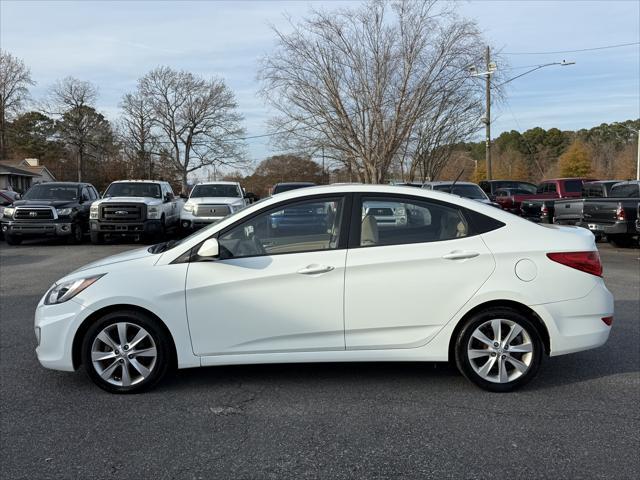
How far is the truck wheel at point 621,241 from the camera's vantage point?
629 inches

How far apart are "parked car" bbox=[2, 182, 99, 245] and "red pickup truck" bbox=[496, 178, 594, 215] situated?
1572cm

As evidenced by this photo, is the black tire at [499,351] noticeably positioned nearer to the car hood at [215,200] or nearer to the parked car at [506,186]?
the car hood at [215,200]

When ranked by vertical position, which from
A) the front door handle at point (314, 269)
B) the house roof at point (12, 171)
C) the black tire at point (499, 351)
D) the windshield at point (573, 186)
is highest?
→ the house roof at point (12, 171)

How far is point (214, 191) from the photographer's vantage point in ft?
61.9

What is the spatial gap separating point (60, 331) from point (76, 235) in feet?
44.9

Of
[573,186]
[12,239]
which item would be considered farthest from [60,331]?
[573,186]

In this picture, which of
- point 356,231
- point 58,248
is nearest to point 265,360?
point 356,231

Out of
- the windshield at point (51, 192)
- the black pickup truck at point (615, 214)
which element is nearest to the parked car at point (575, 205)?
the black pickup truck at point (615, 214)

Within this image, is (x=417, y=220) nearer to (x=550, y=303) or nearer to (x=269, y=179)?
(x=550, y=303)

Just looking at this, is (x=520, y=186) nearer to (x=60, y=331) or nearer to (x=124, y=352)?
(x=124, y=352)

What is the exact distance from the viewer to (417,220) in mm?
4672

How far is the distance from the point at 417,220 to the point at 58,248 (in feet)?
46.9

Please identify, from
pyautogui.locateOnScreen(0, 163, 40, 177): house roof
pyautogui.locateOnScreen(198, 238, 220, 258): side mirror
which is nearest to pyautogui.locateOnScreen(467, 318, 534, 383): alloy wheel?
pyautogui.locateOnScreen(198, 238, 220, 258): side mirror

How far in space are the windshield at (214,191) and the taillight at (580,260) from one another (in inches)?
593
